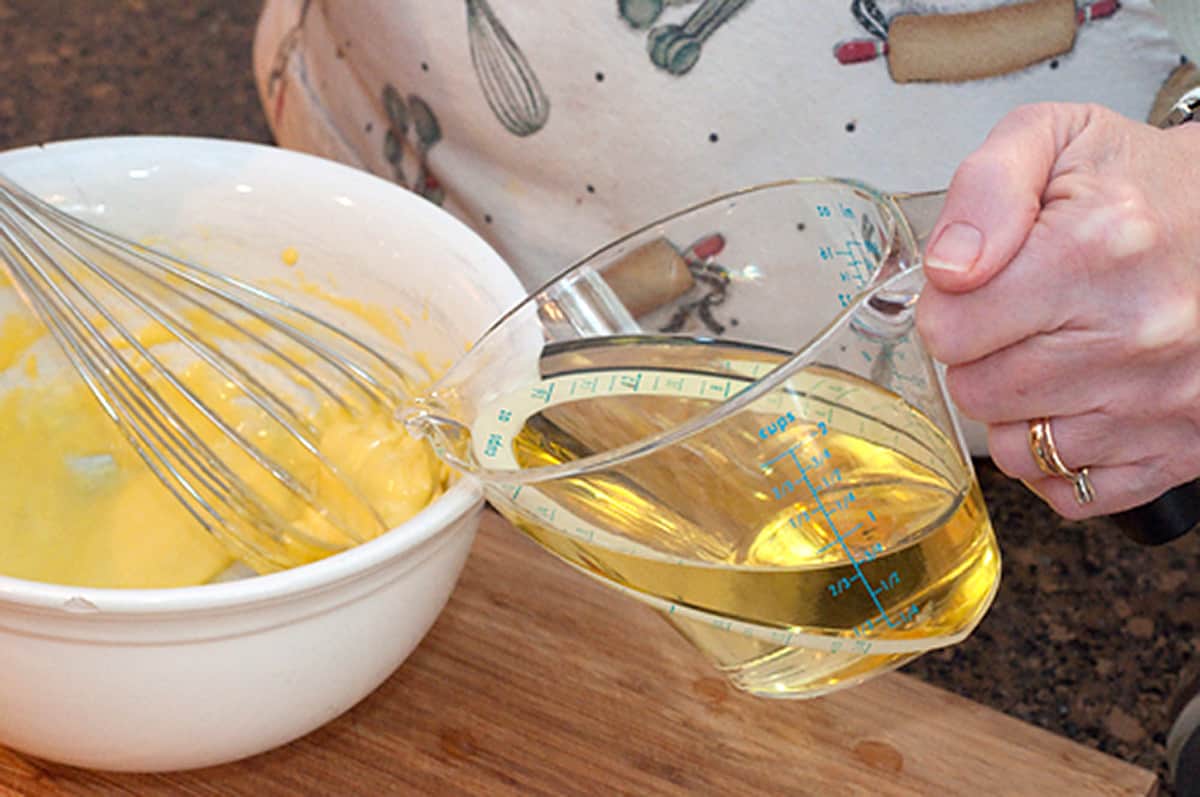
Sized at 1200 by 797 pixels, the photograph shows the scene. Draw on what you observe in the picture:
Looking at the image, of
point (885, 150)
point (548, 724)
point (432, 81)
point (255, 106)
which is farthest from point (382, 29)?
point (255, 106)

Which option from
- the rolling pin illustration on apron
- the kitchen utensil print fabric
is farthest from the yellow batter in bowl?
the rolling pin illustration on apron

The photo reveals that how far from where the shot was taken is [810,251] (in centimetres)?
46

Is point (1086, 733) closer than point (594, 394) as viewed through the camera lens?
No

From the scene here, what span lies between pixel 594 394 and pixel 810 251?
9cm

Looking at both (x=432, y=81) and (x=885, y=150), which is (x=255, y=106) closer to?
(x=432, y=81)

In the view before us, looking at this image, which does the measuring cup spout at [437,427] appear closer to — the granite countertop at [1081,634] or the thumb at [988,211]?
the thumb at [988,211]

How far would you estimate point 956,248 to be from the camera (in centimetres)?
39

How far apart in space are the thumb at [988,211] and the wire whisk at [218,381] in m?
0.23

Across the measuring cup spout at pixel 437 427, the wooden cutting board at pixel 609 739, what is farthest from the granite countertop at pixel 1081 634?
the measuring cup spout at pixel 437 427

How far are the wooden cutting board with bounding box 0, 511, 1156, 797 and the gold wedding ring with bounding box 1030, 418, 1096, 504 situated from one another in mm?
110

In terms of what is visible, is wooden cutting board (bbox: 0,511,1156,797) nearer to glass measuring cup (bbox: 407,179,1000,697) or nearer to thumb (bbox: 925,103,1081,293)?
glass measuring cup (bbox: 407,179,1000,697)

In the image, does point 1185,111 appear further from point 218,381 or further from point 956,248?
point 218,381

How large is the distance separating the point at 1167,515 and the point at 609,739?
0.23m

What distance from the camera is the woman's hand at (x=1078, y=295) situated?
1.34ft
